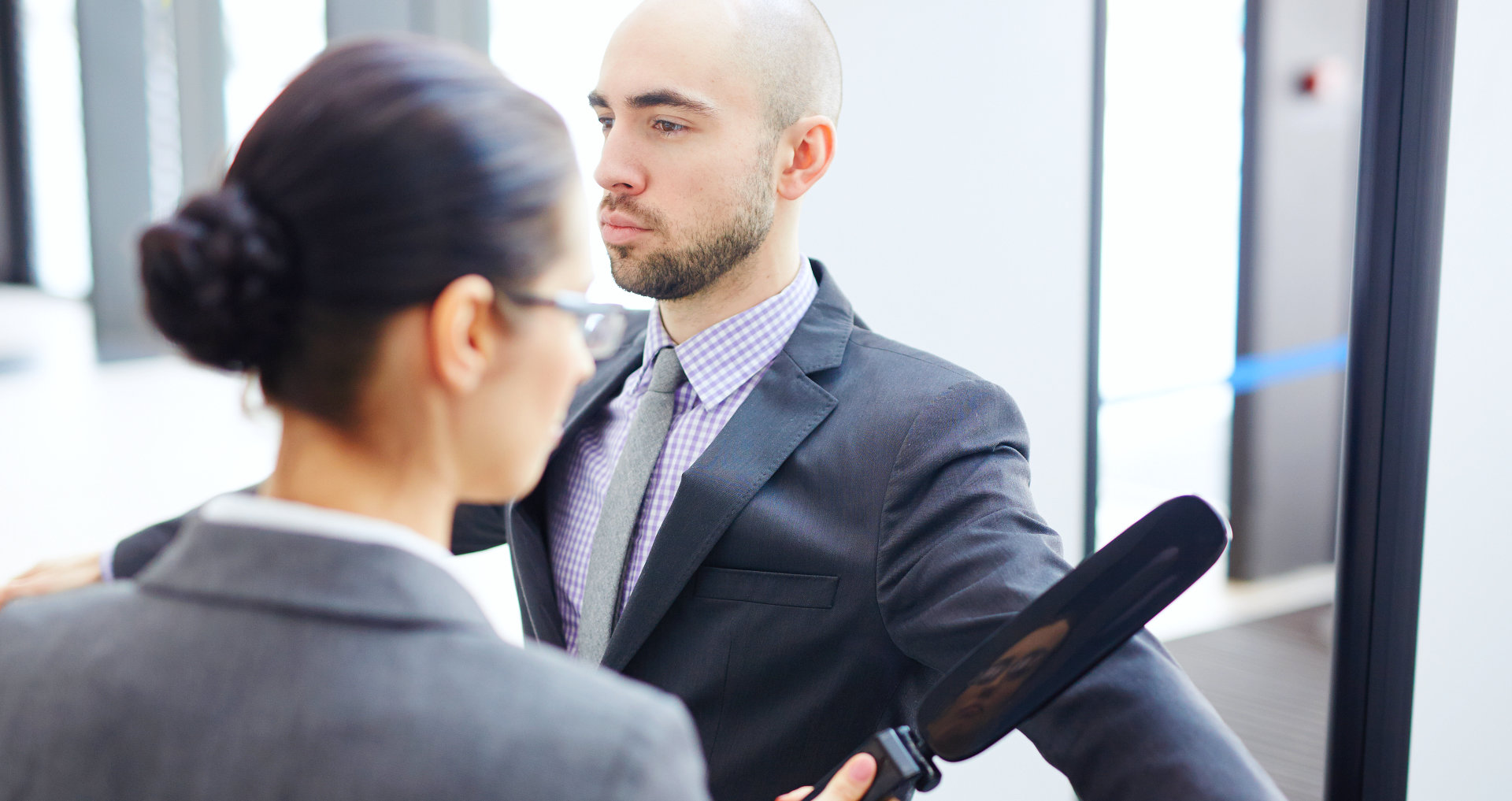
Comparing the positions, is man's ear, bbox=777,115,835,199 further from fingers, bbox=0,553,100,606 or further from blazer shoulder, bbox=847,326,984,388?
fingers, bbox=0,553,100,606

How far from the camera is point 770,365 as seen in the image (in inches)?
42.5

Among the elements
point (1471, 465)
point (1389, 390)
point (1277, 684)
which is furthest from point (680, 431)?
point (1277, 684)

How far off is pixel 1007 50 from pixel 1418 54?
2.19 feet

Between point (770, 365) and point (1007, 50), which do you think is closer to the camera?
point (770, 365)

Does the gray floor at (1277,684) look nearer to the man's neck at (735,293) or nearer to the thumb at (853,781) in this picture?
the man's neck at (735,293)

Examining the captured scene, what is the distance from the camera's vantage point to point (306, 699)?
44 centimetres

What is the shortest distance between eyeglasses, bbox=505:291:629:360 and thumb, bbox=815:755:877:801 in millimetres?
332

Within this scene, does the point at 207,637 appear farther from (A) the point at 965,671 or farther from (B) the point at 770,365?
(B) the point at 770,365

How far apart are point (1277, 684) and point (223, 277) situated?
316cm

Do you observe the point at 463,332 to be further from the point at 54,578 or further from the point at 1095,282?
the point at 1095,282

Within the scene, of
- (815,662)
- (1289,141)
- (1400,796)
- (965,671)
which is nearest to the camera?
(965,671)

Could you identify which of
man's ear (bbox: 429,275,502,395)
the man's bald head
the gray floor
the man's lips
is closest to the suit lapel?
the man's lips

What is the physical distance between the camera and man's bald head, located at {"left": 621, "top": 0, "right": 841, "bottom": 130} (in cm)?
114

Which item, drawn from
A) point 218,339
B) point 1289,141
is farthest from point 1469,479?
point 1289,141
